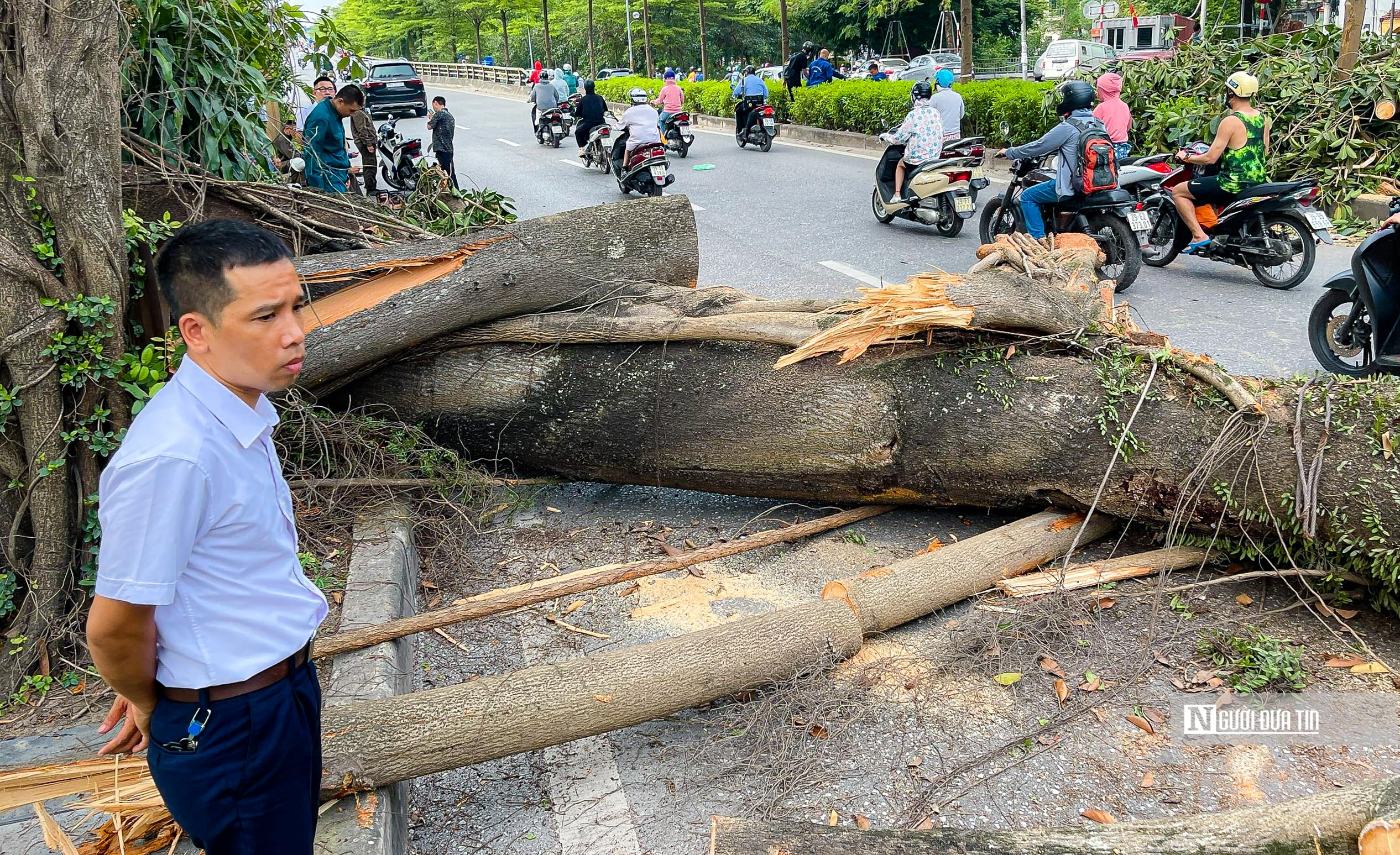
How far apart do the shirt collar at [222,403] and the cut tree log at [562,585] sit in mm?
1671

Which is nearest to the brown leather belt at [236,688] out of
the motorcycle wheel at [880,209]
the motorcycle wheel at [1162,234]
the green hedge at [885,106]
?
the motorcycle wheel at [1162,234]

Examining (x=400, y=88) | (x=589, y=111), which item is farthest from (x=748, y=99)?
(x=400, y=88)

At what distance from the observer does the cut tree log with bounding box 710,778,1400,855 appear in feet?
7.34

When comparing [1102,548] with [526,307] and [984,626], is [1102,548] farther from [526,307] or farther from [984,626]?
[526,307]

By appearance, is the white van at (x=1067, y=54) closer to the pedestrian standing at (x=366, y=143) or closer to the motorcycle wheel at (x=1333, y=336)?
the pedestrian standing at (x=366, y=143)

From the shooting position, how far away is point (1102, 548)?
4328mm

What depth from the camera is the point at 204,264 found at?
6.36ft

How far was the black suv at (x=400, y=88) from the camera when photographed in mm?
29922

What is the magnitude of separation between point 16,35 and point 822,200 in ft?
34.1

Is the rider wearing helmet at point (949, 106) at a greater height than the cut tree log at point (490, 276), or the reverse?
the rider wearing helmet at point (949, 106)

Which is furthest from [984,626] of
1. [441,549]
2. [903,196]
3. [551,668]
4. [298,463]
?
[903,196]

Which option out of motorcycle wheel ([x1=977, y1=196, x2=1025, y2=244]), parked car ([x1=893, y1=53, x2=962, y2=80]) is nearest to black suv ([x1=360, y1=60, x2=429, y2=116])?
parked car ([x1=893, y1=53, x2=962, y2=80])

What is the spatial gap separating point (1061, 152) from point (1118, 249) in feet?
2.92

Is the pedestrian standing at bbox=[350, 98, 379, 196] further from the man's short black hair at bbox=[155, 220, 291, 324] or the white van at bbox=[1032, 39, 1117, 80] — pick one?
the white van at bbox=[1032, 39, 1117, 80]
